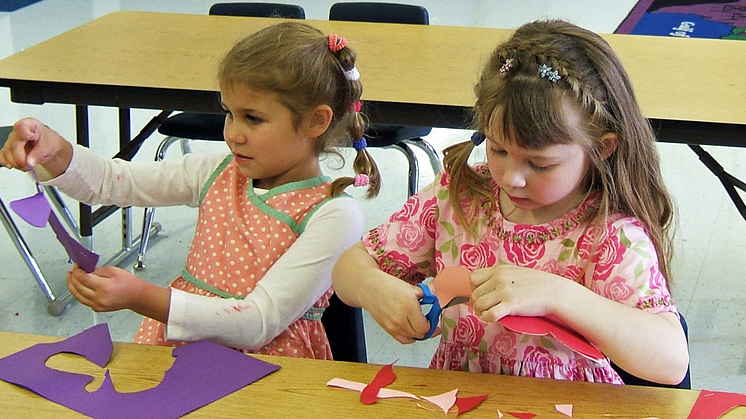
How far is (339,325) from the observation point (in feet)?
4.71

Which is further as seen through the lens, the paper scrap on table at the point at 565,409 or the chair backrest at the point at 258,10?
the chair backrest at the point at 258,10

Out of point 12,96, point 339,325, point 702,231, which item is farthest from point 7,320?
point 702,231

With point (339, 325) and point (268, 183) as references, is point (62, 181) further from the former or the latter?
point (339, 325)

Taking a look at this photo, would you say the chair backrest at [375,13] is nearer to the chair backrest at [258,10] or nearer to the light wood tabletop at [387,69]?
the chair backrest at [258,10]

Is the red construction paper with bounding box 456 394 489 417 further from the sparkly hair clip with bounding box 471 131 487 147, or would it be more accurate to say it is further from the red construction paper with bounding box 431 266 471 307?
the sparkly hair clip with bounding box 471 131 487 147

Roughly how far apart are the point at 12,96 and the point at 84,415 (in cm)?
137

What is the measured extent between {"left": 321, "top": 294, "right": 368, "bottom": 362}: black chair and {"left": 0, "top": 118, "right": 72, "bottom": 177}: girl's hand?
476 millimetres

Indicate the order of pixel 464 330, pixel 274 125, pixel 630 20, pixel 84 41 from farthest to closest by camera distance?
1. pixel 630 20
2. pixel 84 41
3. pixel 274 125
4. pixel 464 330

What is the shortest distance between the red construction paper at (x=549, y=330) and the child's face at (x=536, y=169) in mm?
198

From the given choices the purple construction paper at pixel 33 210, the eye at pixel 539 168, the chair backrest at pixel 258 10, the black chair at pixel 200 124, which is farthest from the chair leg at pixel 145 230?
the eye at pixel 539 168

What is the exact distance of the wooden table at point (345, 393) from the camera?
0.94 metres

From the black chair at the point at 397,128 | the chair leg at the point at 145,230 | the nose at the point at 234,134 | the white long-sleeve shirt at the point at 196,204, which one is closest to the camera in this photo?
the white long-sleeve shirt at the point at 196,204

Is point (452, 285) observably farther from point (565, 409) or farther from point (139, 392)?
point (139, 392)

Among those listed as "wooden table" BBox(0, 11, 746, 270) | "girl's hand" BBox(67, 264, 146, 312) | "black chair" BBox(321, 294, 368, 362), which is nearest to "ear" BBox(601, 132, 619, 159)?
"black chair" BBox(321, 294, 368, 362)
